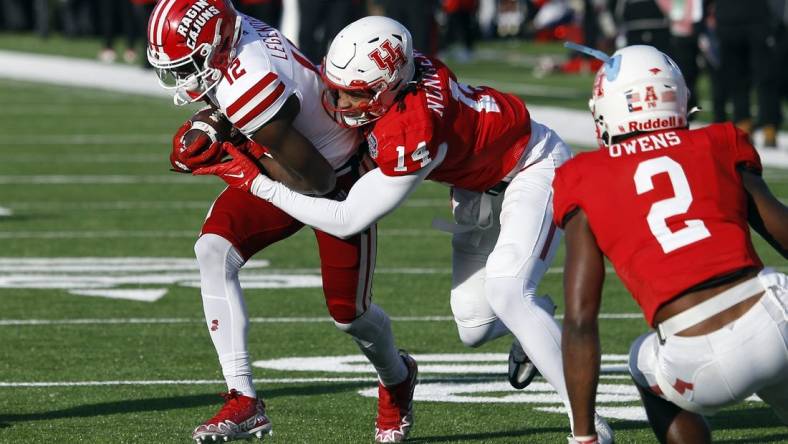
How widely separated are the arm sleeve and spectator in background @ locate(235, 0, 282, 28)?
14582mm

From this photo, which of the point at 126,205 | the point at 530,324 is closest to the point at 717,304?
the point at 530,324

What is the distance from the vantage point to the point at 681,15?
1412 centimetres

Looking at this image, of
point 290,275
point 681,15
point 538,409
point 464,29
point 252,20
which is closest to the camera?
point 252,20

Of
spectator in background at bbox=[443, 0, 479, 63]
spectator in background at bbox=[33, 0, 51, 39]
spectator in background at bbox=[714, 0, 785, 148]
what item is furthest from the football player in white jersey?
spectator in background at bbox=[33, 0, 51, 39]

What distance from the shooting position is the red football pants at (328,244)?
519 cm

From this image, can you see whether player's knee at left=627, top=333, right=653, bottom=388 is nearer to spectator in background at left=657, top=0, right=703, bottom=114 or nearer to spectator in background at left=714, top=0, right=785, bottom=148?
spectator in background at left=714, top=0, right=785, bottom=148

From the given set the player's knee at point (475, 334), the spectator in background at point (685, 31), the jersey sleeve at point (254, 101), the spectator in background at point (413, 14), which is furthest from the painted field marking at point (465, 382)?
the spectator in background at point (413, 14)

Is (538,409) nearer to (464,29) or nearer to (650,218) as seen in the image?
(650,218)

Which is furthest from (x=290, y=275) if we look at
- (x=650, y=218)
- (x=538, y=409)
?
(x=650, y=218)

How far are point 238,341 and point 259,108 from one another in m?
0.75

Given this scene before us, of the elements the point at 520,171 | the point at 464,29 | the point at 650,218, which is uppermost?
the point at 650,218

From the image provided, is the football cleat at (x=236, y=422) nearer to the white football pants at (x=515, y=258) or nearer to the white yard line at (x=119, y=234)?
the white football pants at (x=515, y=258)

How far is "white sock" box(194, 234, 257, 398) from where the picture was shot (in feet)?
16.7

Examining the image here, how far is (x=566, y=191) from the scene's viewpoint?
3.97 m
